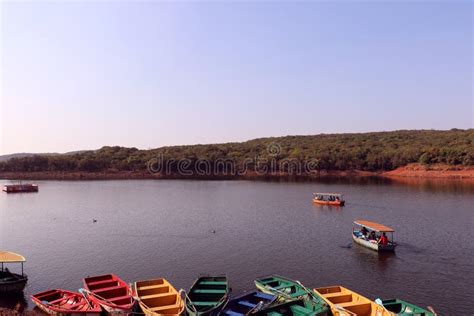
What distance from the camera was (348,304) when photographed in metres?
26.7

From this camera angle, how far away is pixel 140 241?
48.4 metres

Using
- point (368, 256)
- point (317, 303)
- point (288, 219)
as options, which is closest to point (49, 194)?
point (288, 219)

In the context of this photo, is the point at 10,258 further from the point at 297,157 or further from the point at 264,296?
the point at 297,157

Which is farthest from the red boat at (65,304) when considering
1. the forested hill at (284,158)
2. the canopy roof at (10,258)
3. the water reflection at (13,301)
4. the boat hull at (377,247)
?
the forested hill at (284,158)

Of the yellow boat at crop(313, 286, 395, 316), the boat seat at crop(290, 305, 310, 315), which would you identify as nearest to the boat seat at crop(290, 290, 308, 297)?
the yellow boat at crop(313, 286, 395, 316)

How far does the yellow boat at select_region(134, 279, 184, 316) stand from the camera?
25.2 metres

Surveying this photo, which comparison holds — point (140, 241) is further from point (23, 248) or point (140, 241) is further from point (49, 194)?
point (49, 194)

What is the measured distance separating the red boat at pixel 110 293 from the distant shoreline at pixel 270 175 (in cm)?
10548

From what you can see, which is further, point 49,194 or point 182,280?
point 49,194

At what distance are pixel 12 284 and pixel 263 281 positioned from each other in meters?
19.0

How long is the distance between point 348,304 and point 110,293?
16334 mm

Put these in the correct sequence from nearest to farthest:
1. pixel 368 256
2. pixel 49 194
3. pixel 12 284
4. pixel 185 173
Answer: pixel 12 284 < pixel 368 256 < pixel 49 194 < pixel 185 173

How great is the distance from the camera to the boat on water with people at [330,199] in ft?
244

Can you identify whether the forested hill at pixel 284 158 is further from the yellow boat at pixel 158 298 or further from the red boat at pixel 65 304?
the red boat at pixel 65 304
